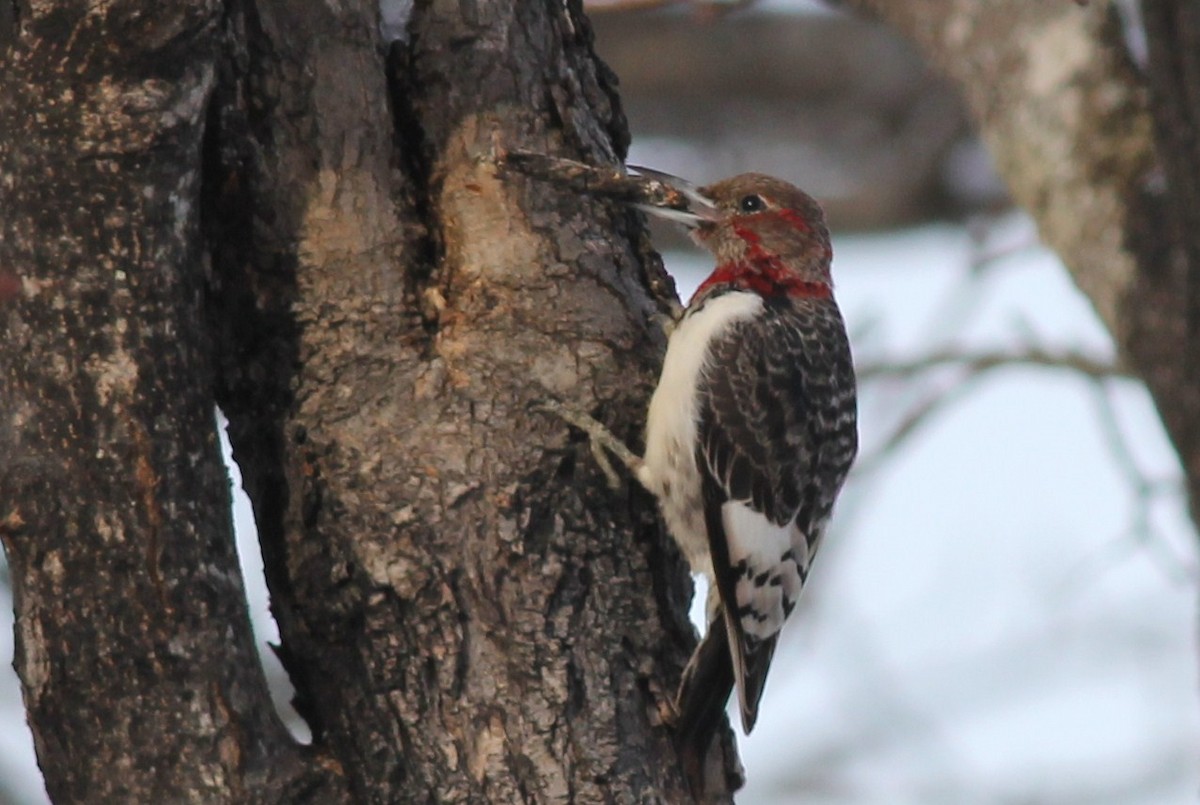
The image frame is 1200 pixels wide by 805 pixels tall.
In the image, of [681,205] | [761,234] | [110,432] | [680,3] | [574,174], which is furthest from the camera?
[680,3]

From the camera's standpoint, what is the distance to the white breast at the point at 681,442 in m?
3.56

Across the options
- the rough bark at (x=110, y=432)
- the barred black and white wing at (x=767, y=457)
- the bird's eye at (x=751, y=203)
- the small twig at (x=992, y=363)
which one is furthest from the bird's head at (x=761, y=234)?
the rough bark at (x=110, y=432)

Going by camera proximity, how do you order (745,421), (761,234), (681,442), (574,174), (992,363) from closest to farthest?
1. (574,174)
2. (681,442)
3. (745,421)
4. (761,234)
5. (992,363)

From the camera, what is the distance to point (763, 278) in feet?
15.1

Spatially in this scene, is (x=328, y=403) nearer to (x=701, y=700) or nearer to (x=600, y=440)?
(x=600, y=440)

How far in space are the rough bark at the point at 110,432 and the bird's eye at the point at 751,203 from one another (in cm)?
215

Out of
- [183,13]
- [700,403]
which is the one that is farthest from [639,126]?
[183,13]

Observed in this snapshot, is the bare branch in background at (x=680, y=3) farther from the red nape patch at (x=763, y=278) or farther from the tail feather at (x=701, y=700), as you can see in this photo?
the tail feather at (x=701, y=700)

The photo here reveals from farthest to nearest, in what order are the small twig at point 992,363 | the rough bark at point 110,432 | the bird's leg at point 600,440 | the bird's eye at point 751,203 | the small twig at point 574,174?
the small twig at point 992,363 → the bird's eye at point 751,203 → the small twig at point 574,174 → the bird's leg at point 600,440 → the rough bark at point 110,432

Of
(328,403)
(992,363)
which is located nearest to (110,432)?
(328,403)

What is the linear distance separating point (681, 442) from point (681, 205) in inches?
38.8

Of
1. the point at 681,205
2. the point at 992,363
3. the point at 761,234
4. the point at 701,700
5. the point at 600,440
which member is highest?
the point at 600,440

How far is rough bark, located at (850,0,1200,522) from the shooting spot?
13.0ft

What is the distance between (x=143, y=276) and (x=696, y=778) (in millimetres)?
1439
